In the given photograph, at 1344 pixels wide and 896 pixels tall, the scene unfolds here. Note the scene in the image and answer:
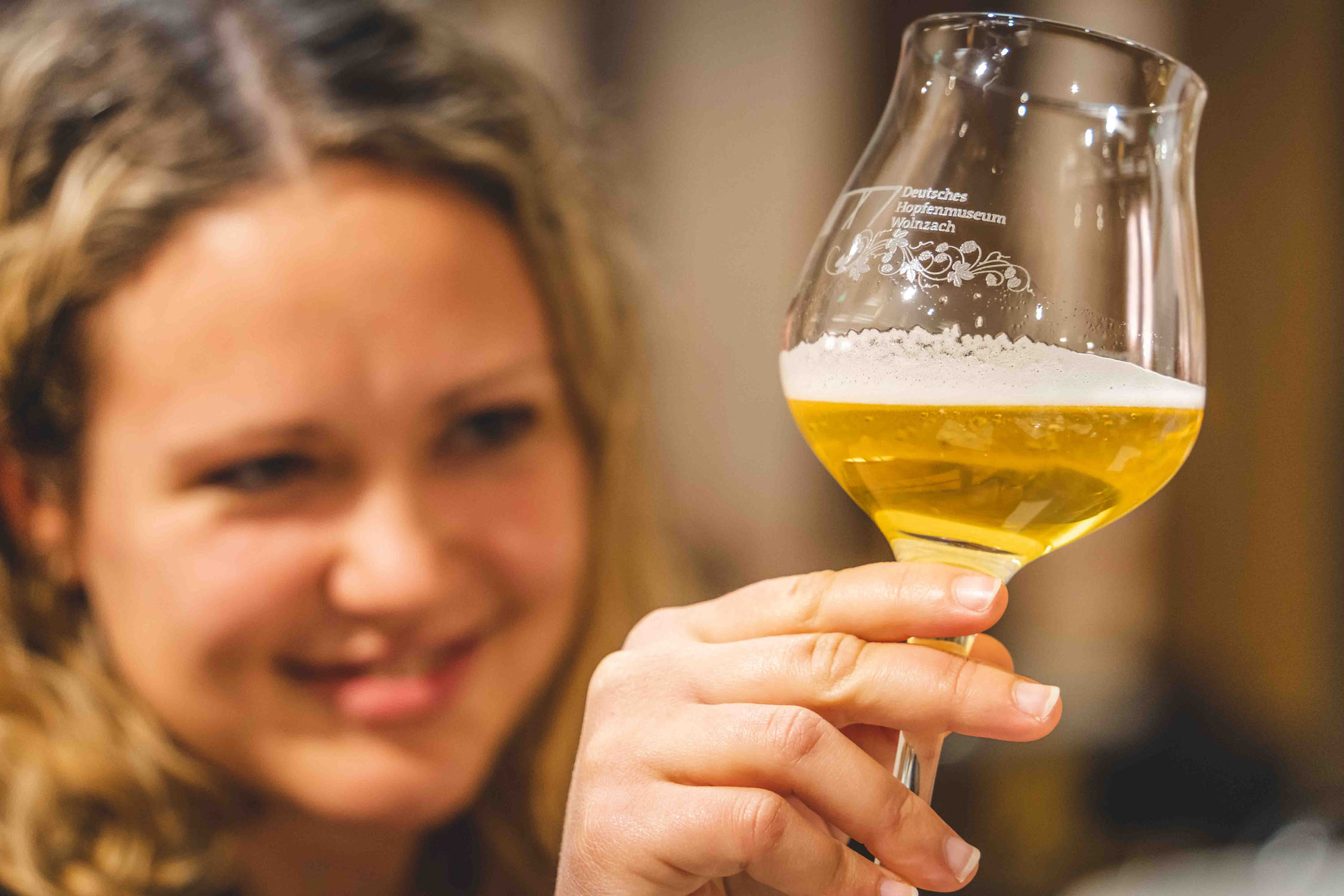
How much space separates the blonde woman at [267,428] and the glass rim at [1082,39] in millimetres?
646

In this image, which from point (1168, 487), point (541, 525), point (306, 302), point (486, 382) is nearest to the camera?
point (306, 302)

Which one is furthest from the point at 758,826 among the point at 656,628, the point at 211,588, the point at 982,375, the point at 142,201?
the point at 142,201

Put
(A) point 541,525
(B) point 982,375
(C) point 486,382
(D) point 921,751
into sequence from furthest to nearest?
1. (A) point 541,525
2. (C) point 486,382
3. (D) point 921,751
4. (B) point 982,375

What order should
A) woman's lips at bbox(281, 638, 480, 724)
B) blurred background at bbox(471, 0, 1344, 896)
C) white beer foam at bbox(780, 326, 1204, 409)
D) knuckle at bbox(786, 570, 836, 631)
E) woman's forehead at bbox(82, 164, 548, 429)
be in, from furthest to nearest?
blurred background at bbox(471, 0, 1344, 896) → woman's lips at bbox(281, 638, 480, 724) → woman's forehead at bbox(82, 164, 548, 429) → knuckle at bbox(786, 570, 836, 631) → white beer foam at bbox(780, 326, 1204, 409)

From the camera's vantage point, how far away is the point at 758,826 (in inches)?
24.4

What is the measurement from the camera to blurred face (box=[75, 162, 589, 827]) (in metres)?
1.08

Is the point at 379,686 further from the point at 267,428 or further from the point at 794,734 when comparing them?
the point at 794,734

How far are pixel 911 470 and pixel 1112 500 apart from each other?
0.13 metres

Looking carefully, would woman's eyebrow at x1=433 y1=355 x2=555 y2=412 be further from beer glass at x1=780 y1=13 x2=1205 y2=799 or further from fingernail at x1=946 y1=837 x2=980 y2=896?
fingernail at x1=946 y1=837 x2=980 y2=896

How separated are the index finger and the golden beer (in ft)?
0.11


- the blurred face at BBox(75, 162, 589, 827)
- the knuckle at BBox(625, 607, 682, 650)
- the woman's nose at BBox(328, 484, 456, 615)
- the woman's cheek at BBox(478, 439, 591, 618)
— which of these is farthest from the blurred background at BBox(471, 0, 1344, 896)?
the knuckle at BBox(625, 607, 682, 650)

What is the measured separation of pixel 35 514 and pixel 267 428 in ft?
1.31

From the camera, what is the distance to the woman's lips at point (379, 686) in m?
1.20

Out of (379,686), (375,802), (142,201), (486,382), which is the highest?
(142,201)
